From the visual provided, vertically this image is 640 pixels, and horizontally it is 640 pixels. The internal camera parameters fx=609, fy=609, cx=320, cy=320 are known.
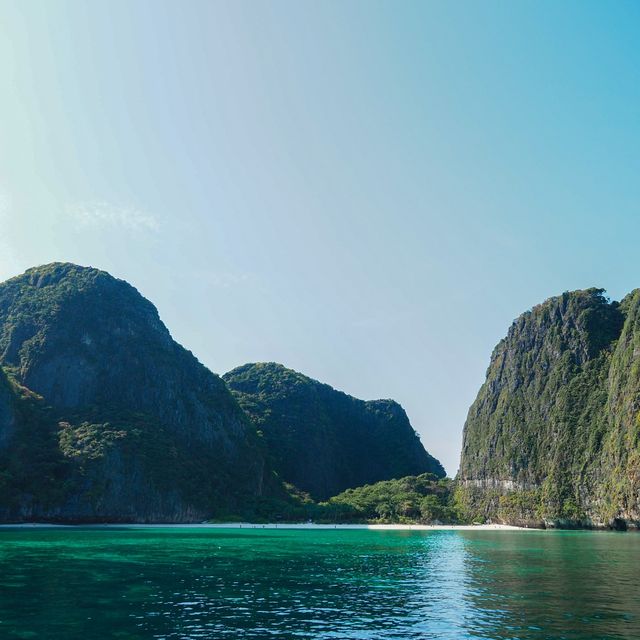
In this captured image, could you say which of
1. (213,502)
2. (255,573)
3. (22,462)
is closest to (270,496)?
(213,502)

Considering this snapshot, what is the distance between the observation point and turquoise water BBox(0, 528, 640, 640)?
22609 millimetres

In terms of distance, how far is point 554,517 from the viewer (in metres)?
135

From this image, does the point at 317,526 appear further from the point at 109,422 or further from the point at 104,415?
the point at 104,415

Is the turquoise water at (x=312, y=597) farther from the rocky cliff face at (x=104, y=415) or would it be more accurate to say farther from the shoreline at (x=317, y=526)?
the rocky cliff face at (x=104, y=415)

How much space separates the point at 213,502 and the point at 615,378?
102 meters

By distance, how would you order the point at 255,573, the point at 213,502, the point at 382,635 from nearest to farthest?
the point at 382,635
the point at 255,573
the point at 213,502

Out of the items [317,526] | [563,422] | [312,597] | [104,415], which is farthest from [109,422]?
[312,597]

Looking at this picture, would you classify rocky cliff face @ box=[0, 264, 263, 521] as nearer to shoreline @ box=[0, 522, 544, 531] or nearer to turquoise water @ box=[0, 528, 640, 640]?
shoreline @ box=[0, 522, 544, 531]

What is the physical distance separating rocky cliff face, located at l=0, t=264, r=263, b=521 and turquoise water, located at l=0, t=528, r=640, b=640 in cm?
8435

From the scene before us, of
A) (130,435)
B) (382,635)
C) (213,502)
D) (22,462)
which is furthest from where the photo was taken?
(213,502)

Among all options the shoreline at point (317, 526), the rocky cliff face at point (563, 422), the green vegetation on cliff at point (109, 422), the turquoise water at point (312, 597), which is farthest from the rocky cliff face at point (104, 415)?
the turquoise water at point (312, 597)

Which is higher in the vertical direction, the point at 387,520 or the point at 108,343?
the point at 108,343

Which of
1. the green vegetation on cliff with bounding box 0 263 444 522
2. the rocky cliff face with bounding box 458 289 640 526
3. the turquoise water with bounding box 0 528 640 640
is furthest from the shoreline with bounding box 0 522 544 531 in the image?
the turquoise water with bounding box 0 528 640 640

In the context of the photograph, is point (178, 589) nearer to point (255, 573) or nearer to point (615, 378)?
point (255, 573)
